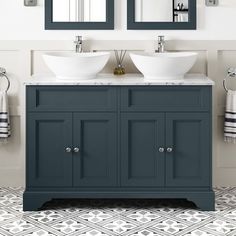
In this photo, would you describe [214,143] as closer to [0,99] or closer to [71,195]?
[71,195]

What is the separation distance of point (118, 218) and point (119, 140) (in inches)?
19.0

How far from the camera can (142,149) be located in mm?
3922

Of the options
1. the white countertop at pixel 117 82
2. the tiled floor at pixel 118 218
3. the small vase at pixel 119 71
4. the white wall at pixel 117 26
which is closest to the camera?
the tiled floor at pixel 118 218

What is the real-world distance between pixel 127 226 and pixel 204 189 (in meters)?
0.60

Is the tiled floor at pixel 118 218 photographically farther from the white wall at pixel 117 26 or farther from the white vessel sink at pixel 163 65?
the white wall at pixel 117 26

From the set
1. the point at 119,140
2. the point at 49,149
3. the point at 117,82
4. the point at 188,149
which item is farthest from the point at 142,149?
the point at 49,149

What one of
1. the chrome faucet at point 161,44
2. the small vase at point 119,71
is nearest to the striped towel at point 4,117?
the small vase at point 119,71

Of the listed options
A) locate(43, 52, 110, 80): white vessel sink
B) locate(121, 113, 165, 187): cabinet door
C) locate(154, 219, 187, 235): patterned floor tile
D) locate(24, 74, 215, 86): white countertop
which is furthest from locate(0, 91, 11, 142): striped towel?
locate(154, 219, 187, 235): patterned floor tile

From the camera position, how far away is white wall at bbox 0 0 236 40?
438 cm

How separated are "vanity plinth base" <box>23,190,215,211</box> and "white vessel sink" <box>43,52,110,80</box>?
0.73 meters

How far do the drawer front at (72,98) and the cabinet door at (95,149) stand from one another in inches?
2.2

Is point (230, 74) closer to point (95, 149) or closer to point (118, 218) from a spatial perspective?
point (95, 149)

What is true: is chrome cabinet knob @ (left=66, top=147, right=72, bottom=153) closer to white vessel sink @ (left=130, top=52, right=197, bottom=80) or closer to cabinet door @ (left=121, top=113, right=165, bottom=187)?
cabinet door @ (left=121, top=113, right=165, bottom=187)

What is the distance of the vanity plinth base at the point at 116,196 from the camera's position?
3930 mm
